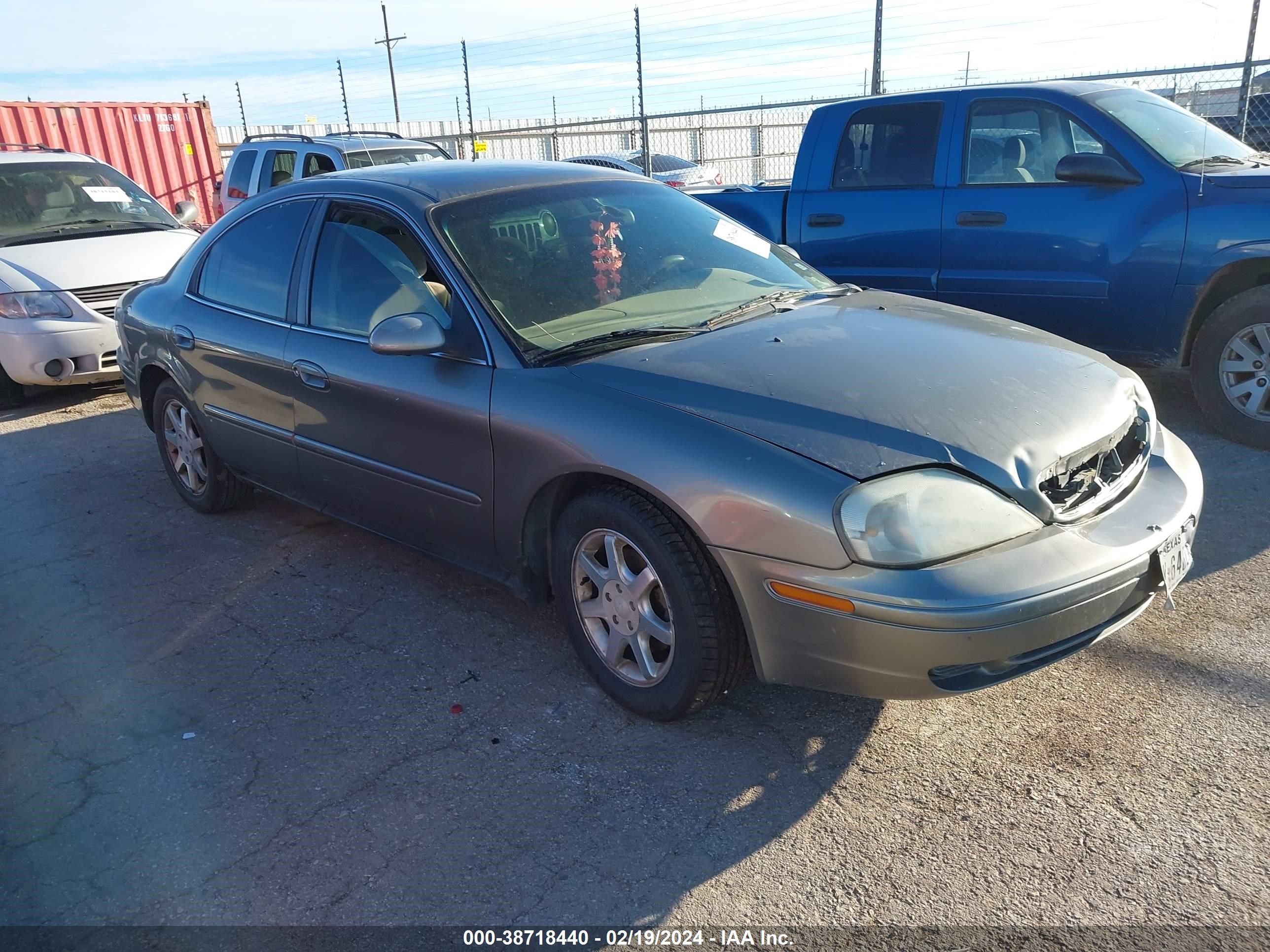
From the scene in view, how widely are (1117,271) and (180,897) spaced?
16.7ft

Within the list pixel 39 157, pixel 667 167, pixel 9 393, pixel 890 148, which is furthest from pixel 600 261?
pixel 667 167

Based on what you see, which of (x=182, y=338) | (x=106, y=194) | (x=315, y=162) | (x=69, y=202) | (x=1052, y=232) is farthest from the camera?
(x=315, y=162)

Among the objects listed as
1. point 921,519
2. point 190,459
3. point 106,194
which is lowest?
point 190,459

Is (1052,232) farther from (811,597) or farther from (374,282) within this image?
(811,597)

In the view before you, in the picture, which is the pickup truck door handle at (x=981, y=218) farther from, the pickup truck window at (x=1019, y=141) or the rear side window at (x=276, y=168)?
the rear side window at (x=276, y=168)

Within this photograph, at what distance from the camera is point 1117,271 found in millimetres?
5348

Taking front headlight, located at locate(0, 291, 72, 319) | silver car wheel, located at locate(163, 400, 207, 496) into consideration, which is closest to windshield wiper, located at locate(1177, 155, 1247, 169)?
silver car wheel, located at locate(163, 400, 207, 496)

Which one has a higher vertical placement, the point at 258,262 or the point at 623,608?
the point at 258,262

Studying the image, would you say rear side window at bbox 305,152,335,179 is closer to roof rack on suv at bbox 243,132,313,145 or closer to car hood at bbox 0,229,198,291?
roof rack on suv at bbox 243,132,313,145

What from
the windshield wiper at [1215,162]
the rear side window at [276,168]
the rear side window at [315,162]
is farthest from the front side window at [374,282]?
the rear side window at [276,168]

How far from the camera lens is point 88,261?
762 centimetres

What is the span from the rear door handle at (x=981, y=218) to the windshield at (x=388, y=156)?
6.48 m

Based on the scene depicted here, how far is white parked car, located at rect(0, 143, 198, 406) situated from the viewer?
7.23 metres

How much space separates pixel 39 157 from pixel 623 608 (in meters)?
8.13
